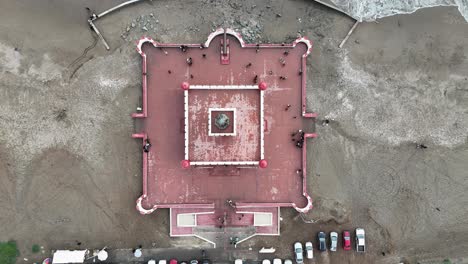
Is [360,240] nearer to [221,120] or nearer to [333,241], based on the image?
[333,241]

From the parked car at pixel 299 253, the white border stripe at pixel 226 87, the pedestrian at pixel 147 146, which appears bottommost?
the parked car at pixel 299 253

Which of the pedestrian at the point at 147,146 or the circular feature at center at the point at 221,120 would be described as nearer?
the circular feature at center at the point at 221,120

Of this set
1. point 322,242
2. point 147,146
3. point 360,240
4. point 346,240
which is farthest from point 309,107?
point 147,146

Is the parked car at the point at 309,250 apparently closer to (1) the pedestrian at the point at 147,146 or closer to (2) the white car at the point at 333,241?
(2) the white car at the point at 333,241

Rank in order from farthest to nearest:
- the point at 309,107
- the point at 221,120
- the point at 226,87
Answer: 1. the point at 309,107
2. the point at 226,87
3. the point at 221,120

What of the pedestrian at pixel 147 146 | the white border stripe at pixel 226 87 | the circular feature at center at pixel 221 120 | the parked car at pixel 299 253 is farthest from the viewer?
the parked car at pixel 299 253

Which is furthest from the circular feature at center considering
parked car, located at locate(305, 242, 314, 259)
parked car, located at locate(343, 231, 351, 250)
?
parked car, located at locate(343, 231, 351, 250)

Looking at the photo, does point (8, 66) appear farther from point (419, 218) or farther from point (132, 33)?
point (419, 218)

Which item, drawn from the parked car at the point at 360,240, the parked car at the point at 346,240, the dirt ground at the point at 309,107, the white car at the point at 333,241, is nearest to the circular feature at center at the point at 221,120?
the dirt ground at the point at 309,107

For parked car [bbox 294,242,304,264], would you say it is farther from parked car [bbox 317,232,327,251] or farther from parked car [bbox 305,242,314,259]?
parked car [bbox 317,232,327,251]
